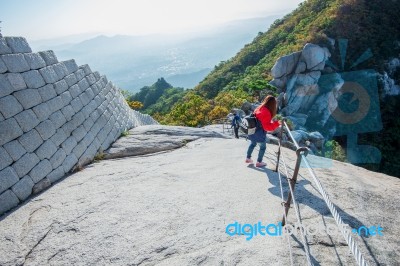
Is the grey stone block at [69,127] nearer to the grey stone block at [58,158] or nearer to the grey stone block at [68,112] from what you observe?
the grey stone block at [68,112]

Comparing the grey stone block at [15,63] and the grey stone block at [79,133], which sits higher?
the grey stone block at [15,63]

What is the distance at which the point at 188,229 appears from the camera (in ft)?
14.2

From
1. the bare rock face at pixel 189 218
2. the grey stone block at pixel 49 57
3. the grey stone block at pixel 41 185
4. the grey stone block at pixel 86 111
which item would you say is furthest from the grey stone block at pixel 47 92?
the bare rock face at pixel 189 218

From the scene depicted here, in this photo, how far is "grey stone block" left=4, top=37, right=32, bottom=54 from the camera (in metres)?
5.67

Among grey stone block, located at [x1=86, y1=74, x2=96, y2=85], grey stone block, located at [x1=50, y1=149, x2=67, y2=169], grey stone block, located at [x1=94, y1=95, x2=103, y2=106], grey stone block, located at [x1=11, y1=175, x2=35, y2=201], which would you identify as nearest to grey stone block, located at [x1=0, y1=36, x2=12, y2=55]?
grey stone block, located at [x1=50, y1=149, x2=67, y2=169]

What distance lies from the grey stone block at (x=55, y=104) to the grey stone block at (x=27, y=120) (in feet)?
2.11

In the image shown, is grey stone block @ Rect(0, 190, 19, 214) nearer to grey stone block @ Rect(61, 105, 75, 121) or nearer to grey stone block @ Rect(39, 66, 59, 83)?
grey stone block @ Rect(61, 105, 75, 121)

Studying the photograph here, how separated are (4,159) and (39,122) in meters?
1.27

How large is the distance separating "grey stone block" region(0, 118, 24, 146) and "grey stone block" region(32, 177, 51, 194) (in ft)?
3.53

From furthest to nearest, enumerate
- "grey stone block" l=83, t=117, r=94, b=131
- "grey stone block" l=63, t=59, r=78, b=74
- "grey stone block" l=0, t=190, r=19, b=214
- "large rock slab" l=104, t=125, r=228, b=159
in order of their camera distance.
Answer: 1. "large rock slab" l=104, t=125, r=228, b=159
2. "grey stone block" l=63, t=59, r=78, b=74
3. "grey stone block" l=83, t=117, r=94, b=131
4. "grey stone block" l=0, t=190, r=19, b=214

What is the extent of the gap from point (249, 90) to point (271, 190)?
91.0ft

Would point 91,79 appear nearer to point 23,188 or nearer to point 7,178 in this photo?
point 23,188

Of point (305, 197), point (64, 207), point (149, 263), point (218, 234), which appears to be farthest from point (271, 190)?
point (64, 207)

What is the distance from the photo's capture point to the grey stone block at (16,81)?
18.0 feet
